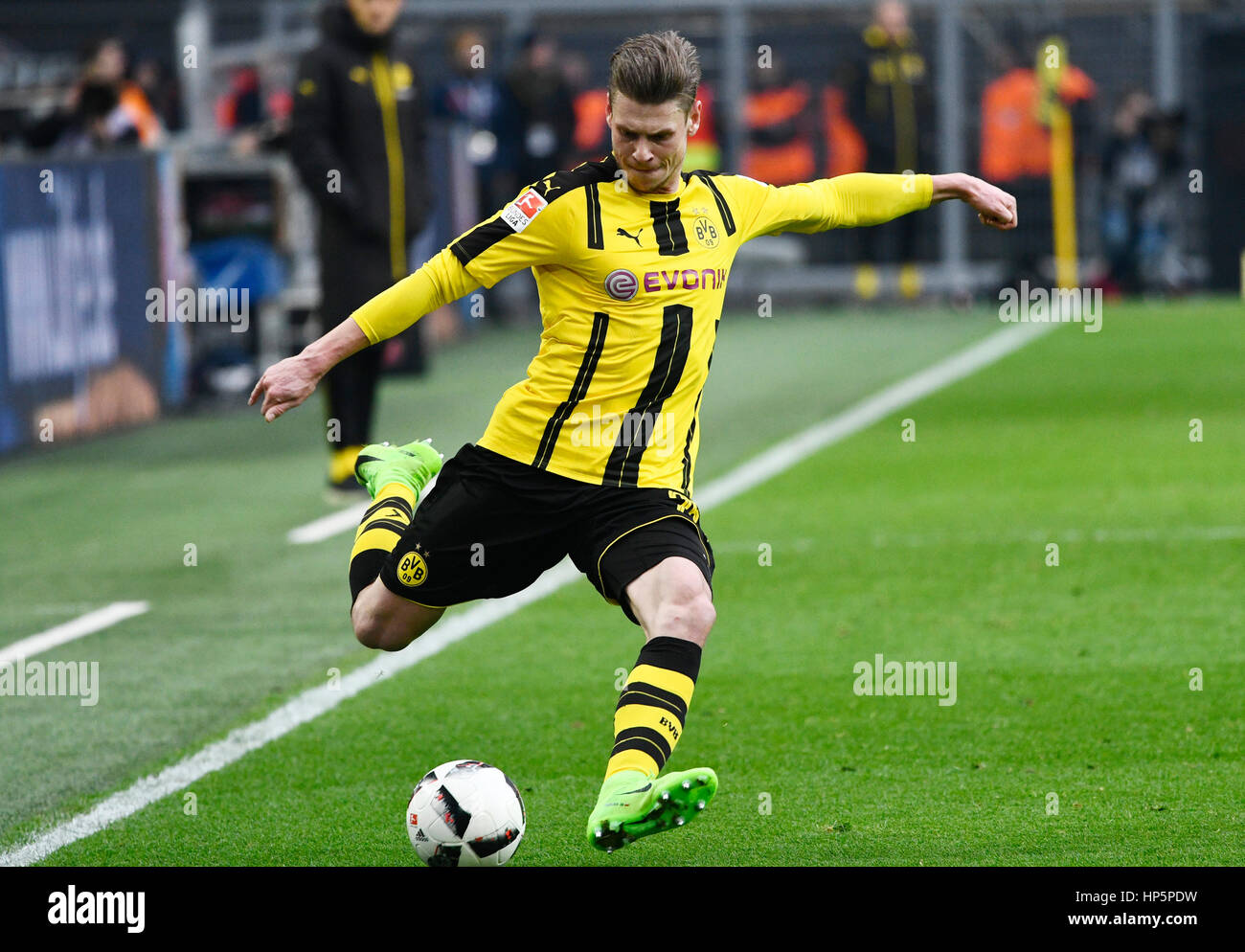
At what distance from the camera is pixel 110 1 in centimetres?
2750

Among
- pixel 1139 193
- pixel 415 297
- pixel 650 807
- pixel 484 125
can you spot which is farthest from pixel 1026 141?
pixel 650 807

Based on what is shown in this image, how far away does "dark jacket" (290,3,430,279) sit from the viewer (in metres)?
11.0

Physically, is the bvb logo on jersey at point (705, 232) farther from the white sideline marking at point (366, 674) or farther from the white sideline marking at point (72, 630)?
the white sideline marking at point (72, 630)

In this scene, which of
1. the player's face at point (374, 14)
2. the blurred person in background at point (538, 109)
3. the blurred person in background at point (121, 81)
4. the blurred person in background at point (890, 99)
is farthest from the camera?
the blurred person in background at point (890, 99)

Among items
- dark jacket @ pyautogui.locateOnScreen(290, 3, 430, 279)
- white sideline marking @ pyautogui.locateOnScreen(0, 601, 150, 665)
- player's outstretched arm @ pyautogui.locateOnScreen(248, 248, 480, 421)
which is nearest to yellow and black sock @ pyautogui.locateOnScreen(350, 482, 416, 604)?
player's outstretched arm @ pyautogui.locateOnScreen(248, 248, 480, 421)

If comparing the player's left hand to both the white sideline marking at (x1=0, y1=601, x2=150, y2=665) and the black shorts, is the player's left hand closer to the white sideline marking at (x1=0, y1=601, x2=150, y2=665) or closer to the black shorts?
the black shorts

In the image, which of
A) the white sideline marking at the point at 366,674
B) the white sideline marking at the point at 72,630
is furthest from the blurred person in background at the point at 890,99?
the white sideline marking at the point at 72,630

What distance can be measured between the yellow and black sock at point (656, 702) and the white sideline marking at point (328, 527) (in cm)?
488

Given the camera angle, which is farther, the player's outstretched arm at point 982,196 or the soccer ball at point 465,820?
the player's outstretched arm at point 982,196

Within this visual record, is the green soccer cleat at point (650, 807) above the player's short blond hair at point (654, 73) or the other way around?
the other way around

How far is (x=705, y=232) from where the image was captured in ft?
17.7

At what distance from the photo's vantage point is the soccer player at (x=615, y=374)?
5.09 metres

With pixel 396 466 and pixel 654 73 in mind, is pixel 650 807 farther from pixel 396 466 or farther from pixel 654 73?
pixel 396 466
